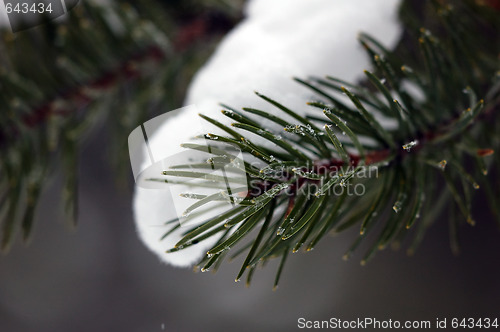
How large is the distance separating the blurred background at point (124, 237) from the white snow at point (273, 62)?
0.35ft

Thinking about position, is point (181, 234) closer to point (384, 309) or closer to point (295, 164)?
point (295, 164)

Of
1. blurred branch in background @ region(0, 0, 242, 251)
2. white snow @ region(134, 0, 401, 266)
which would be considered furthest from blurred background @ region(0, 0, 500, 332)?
white snow @ region(134, 0, 401, 266)

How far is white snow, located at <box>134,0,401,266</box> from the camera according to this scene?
27 cm

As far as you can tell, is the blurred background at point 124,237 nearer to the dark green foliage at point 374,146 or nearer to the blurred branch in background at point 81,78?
the blurred branch in background at point 81,78

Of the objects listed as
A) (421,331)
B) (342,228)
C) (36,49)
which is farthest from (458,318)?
(36,49)

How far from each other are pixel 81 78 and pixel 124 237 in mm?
708

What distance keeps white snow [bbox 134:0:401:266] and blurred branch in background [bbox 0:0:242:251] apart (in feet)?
0.35

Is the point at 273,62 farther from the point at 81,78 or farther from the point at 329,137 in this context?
the point at 81,78

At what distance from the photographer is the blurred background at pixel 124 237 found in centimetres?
42

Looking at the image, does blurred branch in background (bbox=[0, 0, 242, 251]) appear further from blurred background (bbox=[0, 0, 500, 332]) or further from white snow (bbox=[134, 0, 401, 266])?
white snow (bbox=[134, 0, 401, 266])

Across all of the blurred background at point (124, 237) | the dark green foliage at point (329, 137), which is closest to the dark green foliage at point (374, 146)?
the dark green foliage at point (329, 137)

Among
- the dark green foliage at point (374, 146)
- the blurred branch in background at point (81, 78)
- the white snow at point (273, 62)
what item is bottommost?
the dark green foliage at point (374, 146)

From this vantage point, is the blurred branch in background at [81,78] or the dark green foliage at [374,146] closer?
the dark green foliage at [374,146]

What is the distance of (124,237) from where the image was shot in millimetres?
1068
